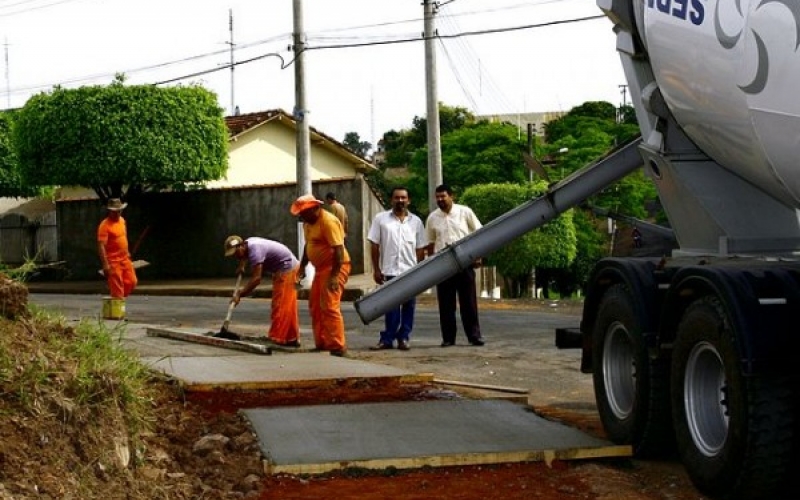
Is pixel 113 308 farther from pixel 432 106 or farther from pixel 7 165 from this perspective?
pixel 7 165

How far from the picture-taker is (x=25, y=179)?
3441 centimetres

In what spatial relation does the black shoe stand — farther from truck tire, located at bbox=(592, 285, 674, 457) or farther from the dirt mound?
the dirt mound

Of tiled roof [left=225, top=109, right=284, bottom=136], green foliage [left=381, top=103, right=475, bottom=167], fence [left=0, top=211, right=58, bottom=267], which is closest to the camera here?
fence [left=0, top=211, right=58, bottom=267]

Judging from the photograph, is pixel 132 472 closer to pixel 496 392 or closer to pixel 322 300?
pixel 496 392

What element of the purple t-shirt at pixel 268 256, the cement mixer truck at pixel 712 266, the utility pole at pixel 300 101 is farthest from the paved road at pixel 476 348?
the utility pole at pixel 300 101

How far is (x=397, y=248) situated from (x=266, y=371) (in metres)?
3.80

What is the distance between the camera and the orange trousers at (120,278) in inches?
688

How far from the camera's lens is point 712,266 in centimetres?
657

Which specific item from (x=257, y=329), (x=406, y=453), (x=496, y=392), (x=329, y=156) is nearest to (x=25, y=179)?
(x=329, y=156)

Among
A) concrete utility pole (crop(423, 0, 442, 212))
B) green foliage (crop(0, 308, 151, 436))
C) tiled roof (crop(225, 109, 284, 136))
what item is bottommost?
green foliage (crop(0, 308, 151, 436))

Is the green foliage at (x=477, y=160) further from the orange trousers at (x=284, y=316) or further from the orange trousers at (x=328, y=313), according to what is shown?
the orange trousers at (x=328, y=313)

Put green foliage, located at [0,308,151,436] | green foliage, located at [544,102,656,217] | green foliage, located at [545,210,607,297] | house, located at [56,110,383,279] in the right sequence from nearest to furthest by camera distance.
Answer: green foliage, located at [0,308,151,436] < house, located at [56,110,383,279] < green foliage, located at [544,102,656,217] < green foliage, located at [545,210,607,297]

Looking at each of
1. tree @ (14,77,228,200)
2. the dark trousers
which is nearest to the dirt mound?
the dark trousers

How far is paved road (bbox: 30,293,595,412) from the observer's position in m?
11.3
